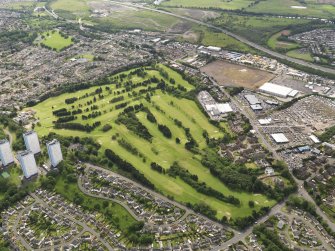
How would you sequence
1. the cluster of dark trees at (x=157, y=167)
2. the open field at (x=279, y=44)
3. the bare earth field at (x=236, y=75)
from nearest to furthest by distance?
1. the cluster of dark trees at (x=157, y=167)
2. the bare earth field at (x=236, y=75)
3. the open field at (x=279, y=44)

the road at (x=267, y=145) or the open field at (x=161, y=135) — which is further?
the open field at (x=161, y=135)

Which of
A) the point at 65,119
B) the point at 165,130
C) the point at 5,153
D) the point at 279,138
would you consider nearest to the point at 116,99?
the point at 65,119

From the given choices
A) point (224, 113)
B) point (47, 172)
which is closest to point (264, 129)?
point (224, 113)

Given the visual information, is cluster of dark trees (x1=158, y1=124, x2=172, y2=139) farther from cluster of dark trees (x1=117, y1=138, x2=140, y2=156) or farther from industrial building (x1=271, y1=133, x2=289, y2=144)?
industrial building (x1=271, y1=133, x2=289, y2=144)

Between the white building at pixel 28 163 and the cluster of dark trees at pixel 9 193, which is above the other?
the white building at pixel 28 163

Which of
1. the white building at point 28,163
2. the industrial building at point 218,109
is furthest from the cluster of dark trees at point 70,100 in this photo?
the industrial building at point 218,109

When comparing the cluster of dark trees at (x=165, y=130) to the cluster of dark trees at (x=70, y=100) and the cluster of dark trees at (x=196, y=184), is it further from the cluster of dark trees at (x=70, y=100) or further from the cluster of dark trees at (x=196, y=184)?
the cluster of dark trees at (x=70, y=100)

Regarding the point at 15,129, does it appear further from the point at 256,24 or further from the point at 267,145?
the point at 256,24

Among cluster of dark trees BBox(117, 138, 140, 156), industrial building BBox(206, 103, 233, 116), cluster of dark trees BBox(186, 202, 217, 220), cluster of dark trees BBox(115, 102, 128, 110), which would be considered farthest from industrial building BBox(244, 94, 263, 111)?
cluster of dark trees BBox(186, 202, 217, 220)
